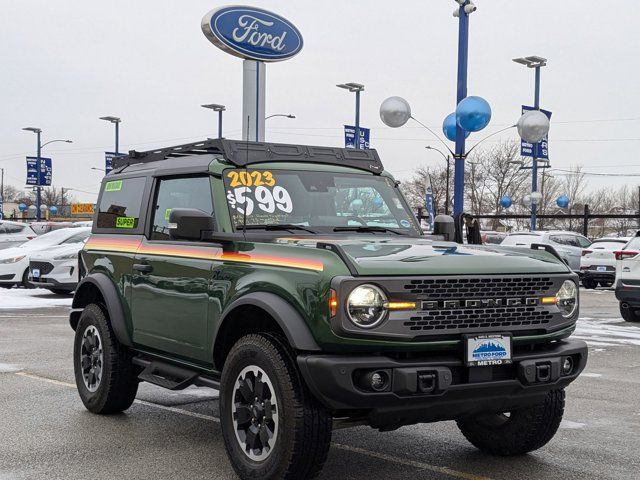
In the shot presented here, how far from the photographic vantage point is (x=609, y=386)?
8336 mm

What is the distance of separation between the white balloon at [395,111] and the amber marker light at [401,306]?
14.4 metres

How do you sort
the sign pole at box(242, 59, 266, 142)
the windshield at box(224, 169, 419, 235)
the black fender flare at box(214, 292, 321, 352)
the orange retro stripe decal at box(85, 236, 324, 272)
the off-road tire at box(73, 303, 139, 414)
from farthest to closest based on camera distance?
the sign pole at box(242, 59, 266, 142) → the off-road tire at box(73, 303, 139, 414) → the windshield at box(224, 169, 419, 235) → the orange retro stripe decal at box(85, 236, 324, 272) → the black fender flare at box(214, 292, 321, 352)

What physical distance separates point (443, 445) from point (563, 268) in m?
Result: 1.65

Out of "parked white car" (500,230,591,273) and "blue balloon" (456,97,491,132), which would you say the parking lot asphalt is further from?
"parked white car" (500,230,591,273)

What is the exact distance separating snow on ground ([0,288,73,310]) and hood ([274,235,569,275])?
1233 centimetres

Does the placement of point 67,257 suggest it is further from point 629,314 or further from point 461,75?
point 629,314

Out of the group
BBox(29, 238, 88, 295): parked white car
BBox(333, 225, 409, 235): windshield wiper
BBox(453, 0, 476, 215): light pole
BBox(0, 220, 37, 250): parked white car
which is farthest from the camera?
BBox(0, 220, 37, 250): parked white car

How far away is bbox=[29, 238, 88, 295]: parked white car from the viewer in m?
17.8

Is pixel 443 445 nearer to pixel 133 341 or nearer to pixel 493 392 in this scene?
pixel 493 392

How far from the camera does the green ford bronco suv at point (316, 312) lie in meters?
4.28

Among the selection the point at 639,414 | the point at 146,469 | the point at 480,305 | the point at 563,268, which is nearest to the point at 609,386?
the point at 639,414

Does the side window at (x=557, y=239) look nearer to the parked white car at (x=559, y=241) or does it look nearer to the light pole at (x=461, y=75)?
the parked white car at (x=559, y=241)

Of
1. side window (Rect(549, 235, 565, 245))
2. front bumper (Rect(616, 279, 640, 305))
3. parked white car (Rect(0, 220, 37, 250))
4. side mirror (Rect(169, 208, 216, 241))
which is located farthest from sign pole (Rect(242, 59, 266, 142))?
side mirror (Rect(169, 208, 216, 241))

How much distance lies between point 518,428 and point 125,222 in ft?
11.1
